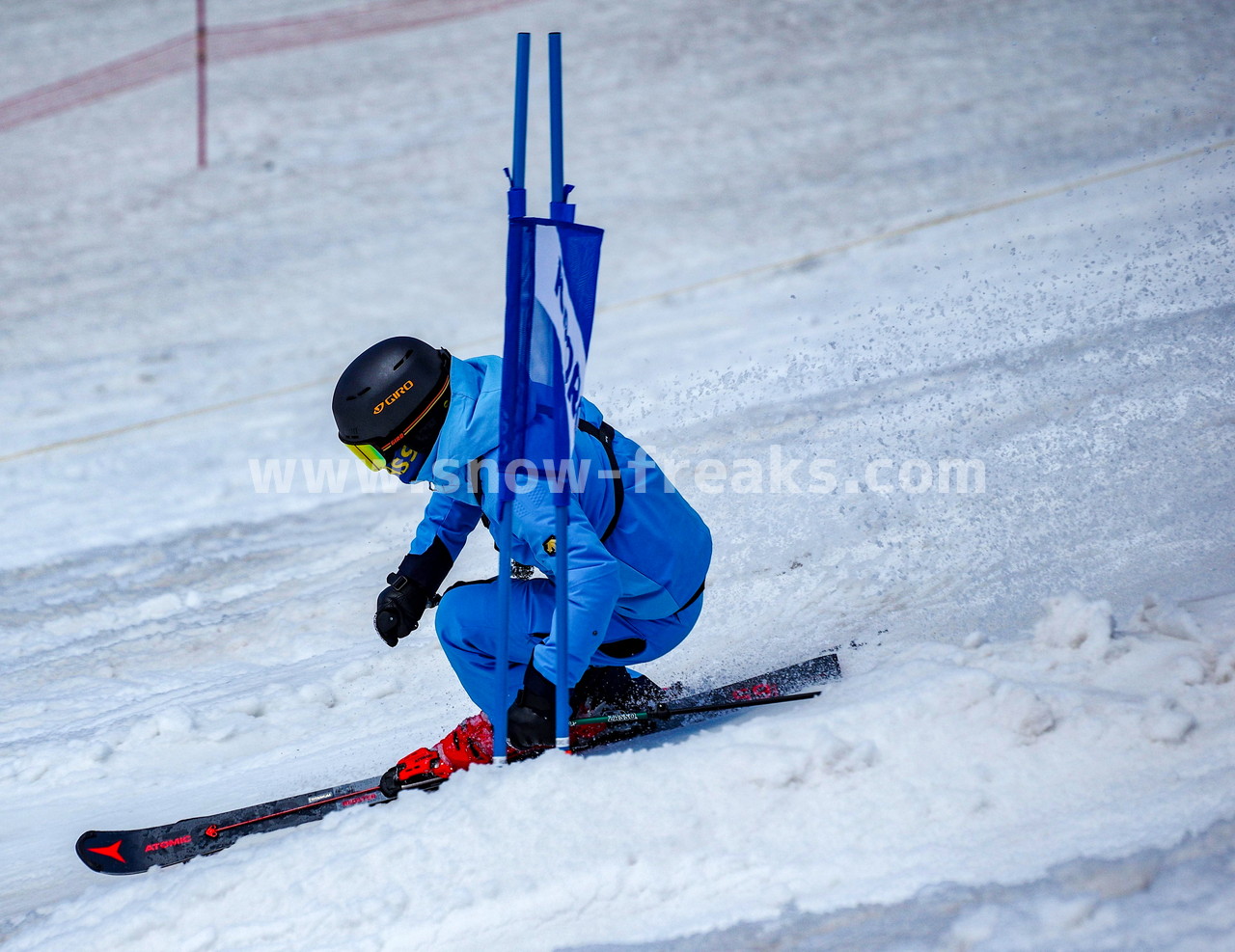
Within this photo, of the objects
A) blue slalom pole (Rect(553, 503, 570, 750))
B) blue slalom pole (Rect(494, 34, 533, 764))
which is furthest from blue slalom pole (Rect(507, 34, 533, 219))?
blue slalom pole (Rect(553, 503, 570, 750))

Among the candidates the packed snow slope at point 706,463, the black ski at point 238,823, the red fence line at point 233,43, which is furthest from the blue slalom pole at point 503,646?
the red fence line at point 233,43

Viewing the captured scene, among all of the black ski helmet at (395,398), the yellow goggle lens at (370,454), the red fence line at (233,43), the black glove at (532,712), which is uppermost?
the red fence line at (233,43)

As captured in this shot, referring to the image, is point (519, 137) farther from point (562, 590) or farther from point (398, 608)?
point (398, 608)

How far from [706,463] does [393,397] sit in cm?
326

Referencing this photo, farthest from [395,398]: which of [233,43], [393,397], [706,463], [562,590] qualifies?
[233,43]

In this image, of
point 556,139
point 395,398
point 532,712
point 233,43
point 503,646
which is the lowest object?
point 532,712

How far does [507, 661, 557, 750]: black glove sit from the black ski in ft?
1.90

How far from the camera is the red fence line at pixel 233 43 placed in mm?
12719

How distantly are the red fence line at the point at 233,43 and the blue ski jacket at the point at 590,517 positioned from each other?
11.6m

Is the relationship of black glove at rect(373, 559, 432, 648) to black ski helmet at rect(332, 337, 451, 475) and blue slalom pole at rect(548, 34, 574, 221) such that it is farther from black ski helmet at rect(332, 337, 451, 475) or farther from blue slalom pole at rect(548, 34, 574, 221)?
blue slalom pole at rect(548, 34, 574, 221)

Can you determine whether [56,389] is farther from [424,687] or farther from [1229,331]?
[1229,331]

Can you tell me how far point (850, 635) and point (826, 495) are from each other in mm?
1305

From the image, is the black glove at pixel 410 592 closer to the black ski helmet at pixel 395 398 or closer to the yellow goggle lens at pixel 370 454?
the yellow goggle lens at pixel 370 454

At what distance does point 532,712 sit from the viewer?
111 inches
